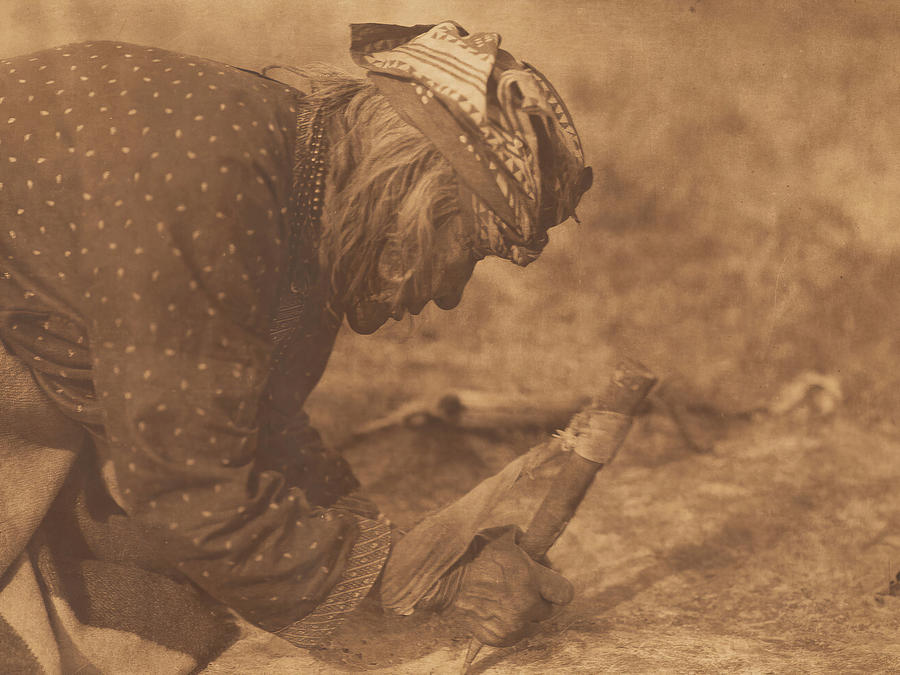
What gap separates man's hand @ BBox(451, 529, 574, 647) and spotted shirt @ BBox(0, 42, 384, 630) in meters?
0.23

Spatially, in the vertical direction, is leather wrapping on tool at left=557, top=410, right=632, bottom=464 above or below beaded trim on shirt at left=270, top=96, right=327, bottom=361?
below

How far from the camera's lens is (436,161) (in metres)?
1.35

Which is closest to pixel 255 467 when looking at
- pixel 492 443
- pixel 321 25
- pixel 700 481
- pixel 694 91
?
pixel 492 443

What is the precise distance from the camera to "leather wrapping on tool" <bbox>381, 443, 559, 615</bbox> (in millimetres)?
1466

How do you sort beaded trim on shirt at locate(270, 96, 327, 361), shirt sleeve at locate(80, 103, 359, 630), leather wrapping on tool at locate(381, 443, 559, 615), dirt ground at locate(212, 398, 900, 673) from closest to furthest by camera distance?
shirt sleeve at locate(80, 103, 359, 630) → beaded trim on shirt at locate(270, 96, 327, 361) → leather wrapping on tool at locate(381, 443, 559, 615) → dirt ground at locate(212, 398, 900, 673)

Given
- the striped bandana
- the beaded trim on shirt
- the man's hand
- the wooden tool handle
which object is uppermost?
the striped bandana

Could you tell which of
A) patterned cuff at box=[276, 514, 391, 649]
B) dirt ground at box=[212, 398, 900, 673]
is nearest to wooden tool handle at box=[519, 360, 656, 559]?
dirt ground at box=[212, 398, 900, 673]

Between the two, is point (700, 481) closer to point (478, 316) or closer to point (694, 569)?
point (694, 569)

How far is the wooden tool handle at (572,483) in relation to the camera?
59.3 inches

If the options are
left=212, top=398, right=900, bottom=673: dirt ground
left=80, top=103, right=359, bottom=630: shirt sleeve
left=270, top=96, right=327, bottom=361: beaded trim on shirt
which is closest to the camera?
left=80, top=103, right=359, bottom=630: shirt sleeve

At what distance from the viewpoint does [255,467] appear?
1359mm

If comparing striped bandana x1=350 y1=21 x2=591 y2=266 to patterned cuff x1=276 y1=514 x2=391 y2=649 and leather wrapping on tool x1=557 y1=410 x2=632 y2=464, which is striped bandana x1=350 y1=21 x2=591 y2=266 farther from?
patterned cuff x1=276 y1=514 x2=391 y2=649

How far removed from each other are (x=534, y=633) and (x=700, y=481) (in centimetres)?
41

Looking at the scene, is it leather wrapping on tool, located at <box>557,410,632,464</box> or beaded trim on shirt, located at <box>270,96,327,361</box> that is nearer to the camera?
beaded trim on shirt, located at <box>270,96,327,361</box>
